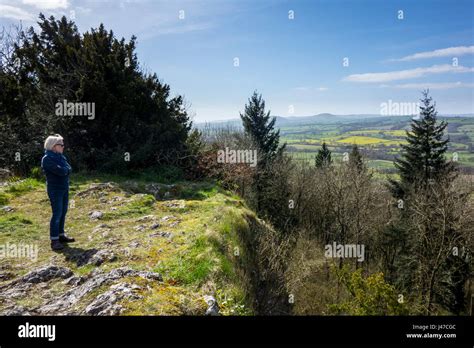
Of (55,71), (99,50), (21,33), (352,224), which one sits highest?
(21,33)

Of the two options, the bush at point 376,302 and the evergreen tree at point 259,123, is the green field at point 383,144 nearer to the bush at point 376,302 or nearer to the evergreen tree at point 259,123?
the evergreen tree at point 259,123

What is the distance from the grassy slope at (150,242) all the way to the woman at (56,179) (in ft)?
1.66

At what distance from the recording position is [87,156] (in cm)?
1311

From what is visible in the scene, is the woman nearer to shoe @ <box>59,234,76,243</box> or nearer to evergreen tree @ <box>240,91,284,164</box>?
shoe @ <box>59,234,76,243</box>

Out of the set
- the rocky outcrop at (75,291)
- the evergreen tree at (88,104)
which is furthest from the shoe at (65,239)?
the evergreen tree at (88,104)

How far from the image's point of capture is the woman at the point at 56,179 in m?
5.54

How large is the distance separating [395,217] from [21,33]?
29198 mm

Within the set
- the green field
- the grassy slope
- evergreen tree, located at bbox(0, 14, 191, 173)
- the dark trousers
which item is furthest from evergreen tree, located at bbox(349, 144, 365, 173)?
the dark trousers

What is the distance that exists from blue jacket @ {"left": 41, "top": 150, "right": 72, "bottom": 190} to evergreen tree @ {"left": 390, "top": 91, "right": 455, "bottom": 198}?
24.4 meters

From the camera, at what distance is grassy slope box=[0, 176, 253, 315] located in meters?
4.45

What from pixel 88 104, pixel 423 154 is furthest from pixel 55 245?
pixel 423 154
